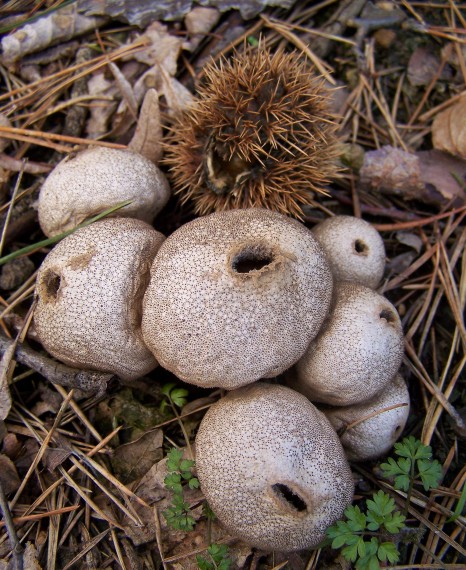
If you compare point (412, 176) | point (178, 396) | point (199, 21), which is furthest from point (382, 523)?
point (199, 21)

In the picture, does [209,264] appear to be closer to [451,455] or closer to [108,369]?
[108,369]

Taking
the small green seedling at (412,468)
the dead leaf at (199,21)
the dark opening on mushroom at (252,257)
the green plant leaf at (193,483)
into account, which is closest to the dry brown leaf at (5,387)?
the green plant leaf at (193,483)

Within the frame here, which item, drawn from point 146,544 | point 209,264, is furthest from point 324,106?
point 146,544

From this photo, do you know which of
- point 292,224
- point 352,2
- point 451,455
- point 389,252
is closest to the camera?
point 292,224

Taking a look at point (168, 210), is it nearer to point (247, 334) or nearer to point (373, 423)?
point (247, 334)

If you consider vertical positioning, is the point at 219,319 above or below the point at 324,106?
below

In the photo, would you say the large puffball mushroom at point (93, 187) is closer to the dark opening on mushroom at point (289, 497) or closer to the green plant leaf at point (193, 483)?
the green plant leaf at point (193, 483)
